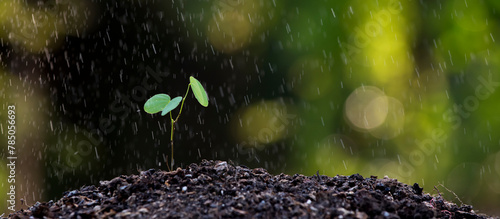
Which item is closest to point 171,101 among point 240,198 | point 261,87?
point 240,198

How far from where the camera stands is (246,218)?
1.71 meters

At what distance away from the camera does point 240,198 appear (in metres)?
1.86

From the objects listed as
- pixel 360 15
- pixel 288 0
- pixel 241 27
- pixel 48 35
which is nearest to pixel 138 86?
pixel 48 35

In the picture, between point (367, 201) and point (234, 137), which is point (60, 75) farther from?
point (367, 201)

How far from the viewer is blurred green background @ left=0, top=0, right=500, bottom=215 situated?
6008 mm

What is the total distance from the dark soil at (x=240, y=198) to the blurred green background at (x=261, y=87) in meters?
3.92

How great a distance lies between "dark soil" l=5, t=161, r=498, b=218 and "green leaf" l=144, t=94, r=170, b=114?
0.33 metres

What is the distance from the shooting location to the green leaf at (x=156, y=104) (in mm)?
2410

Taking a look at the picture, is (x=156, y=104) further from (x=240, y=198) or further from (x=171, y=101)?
(x=240, y=198)

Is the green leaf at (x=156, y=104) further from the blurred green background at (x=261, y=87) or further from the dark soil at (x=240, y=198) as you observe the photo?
the blurred green background at (x=261, y=87)

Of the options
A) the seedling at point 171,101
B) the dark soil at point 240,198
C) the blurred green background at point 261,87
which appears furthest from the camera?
the blurred green background at point 261,87

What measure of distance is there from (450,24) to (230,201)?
242 inches

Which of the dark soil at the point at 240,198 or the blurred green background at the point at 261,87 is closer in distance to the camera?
the dark soil at the point at 240,198

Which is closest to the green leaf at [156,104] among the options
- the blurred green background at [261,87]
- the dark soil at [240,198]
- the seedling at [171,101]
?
the seedling at [171,101]
